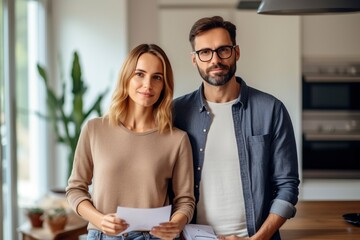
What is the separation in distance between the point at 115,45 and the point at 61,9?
50 cm

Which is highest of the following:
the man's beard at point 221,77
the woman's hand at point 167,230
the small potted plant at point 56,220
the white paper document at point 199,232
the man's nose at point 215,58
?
the man's nose at point 215,58

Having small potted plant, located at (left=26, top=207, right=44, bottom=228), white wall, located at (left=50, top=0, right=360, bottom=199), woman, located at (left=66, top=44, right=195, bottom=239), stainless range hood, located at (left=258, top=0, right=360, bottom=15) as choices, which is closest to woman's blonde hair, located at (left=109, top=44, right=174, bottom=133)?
woman, located at (left=66, top=44, right=195, bottom=239)

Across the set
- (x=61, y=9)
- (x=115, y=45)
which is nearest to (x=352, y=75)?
(x=115, y=45)

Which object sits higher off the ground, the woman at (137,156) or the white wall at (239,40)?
the white wall at (239,40)

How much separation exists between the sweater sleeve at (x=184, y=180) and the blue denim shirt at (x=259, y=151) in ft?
0.27

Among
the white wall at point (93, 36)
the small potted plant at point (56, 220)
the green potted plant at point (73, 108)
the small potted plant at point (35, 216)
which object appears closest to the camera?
the small potted plant at point (56, 220)

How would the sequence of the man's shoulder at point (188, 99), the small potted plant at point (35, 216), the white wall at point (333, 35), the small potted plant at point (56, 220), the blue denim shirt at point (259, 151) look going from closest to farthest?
the blue denim shirt at point (259, 151) → the man's shoulder at point (188, 99) → the small potted plant at point (56, 220) → the small potted plant at point (35, 216) → the white wall at point (333, 35)

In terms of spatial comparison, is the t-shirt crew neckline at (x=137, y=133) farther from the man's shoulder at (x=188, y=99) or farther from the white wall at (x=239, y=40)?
the white wall at (x=239, y=40)

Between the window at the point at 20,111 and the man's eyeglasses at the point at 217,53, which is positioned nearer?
the man's eyeglasses at the point at 217,53

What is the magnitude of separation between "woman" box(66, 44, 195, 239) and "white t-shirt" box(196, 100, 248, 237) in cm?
9

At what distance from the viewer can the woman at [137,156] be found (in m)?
2.04

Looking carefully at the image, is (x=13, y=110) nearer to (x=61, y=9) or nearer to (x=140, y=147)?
(x=61, y=9)

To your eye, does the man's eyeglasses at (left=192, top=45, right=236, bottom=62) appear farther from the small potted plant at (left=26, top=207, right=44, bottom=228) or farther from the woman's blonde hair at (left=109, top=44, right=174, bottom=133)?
the small potted plant at (left=26, top=207, right=44, bottom=228)

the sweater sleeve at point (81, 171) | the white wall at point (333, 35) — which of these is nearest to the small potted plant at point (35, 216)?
the sweater sleeve at point (81, 171)
